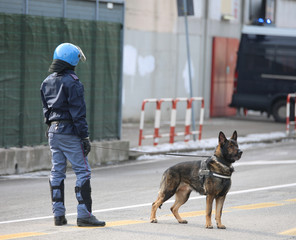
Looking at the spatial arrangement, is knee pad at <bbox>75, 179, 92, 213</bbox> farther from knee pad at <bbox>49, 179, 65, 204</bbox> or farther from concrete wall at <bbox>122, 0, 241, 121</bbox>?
concrete wall at <bbox>122, 0, 241, 121</bbox>

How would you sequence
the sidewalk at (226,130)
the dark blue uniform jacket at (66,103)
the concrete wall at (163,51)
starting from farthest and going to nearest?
the concrete wall at (163,51) → the sidewalk at (226,130) → the dark blue uniform jacket at (66,103)

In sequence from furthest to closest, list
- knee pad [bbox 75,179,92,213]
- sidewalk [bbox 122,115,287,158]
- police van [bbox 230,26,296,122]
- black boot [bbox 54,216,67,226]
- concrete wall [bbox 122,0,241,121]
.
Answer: police van [bbox 230,26,296,122] → concrete wall [bbox 122,0,241,121] → sidewalk [bbox 122,115,287,158] → black boot [bbox 54,216,67,226] → knee pad [bbox 75,179,92,213]

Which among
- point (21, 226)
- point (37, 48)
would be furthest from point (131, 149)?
point (21, 226)

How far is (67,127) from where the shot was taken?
28.1 feet

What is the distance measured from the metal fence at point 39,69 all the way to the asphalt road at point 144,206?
3.03ft

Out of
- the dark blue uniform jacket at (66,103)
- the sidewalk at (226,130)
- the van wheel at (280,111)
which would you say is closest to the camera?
the dark blue uniform jacket at (66,103)

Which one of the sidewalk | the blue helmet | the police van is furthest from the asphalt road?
the police van

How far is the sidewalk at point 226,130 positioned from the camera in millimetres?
19141

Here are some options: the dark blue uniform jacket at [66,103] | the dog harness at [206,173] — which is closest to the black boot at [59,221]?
the dark blue uniform jacket at [66,103]

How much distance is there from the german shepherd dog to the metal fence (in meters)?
6.10

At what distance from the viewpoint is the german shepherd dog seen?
27.9 ft

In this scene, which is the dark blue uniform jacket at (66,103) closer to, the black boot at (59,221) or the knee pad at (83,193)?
the knee pad at (83,193)

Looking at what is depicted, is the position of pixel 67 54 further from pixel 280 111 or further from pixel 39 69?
pixel 280 111

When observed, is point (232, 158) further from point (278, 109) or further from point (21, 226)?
point (278, 109)
